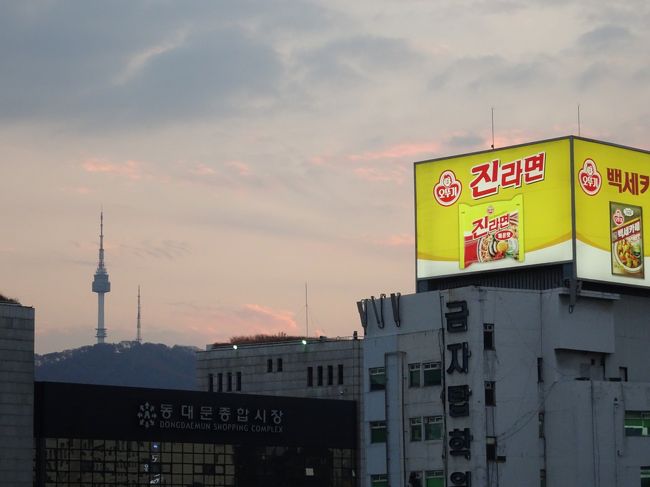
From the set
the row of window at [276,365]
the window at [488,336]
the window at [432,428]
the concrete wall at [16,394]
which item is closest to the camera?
the window at [488,336]

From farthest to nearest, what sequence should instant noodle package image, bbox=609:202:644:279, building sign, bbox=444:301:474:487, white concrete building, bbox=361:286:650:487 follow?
instant noodle package image, bbox=609:202:644:279, white concrete building, bbox=361:286:650:487, building sign, bbox=444:301:474:487

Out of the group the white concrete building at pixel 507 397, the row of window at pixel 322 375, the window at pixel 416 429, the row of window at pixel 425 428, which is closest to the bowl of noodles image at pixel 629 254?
the white concrete building at pixel 507 397

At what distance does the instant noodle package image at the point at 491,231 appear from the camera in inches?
5679

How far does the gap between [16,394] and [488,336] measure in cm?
3999

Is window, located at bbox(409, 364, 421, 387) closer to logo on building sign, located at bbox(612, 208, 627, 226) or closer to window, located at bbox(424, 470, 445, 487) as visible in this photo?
window, located at bbox(424, 470, 445, 487)

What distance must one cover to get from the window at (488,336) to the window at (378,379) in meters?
10.6

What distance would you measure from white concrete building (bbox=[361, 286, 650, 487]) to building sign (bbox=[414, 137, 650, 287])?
4212 millimetres

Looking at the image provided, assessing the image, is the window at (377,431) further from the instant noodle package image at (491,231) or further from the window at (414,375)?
the instant noodle package image at (491,231)

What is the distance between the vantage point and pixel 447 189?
150250mm

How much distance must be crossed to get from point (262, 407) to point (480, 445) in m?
36.4

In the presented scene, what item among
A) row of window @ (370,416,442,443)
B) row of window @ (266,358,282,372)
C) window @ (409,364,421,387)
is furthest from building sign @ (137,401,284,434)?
row of window @ (266,358,282,372)

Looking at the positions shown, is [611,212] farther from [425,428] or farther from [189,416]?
[189,416]

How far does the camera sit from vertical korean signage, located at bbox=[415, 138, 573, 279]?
142m

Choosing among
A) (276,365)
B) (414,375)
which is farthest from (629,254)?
(276,365)
